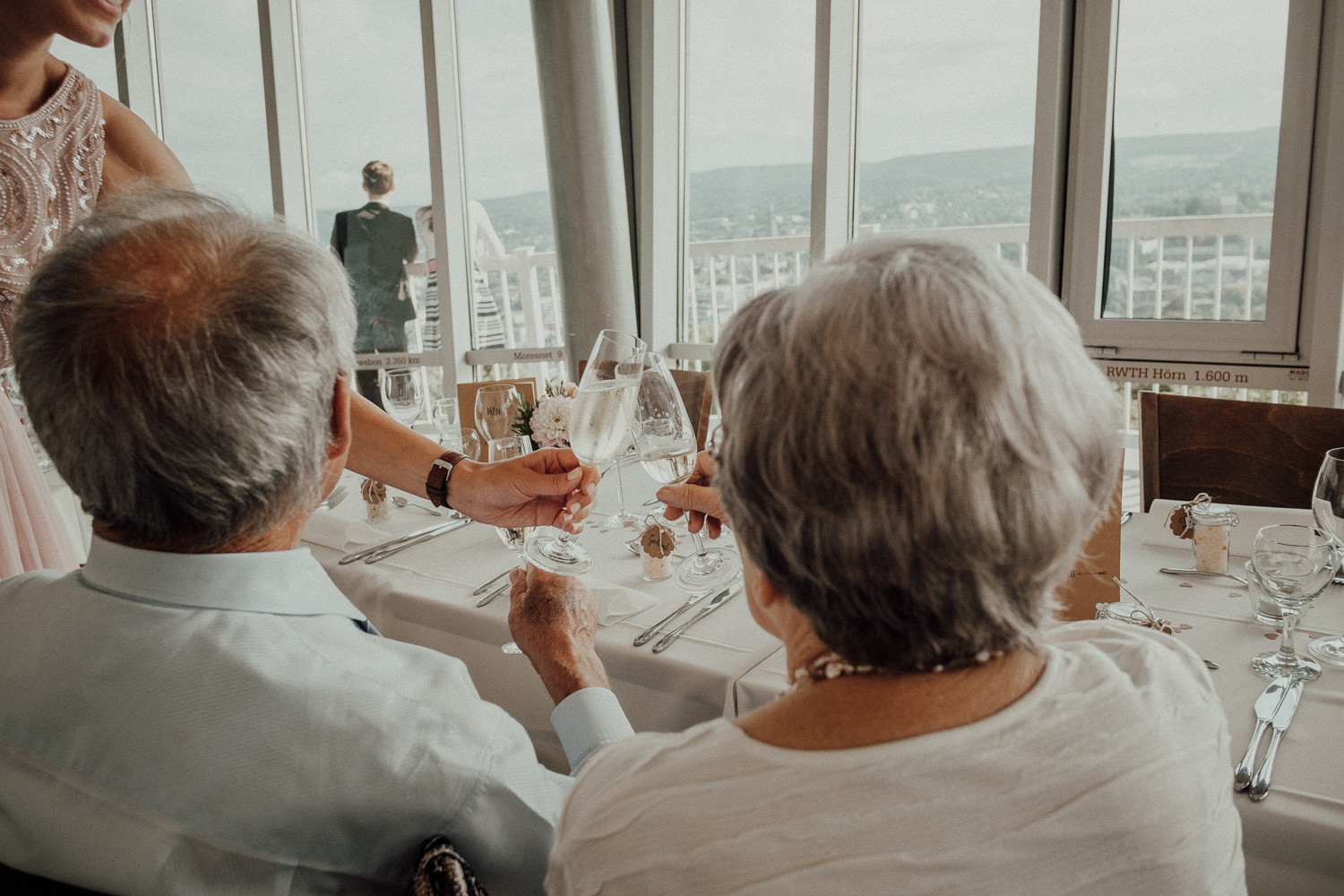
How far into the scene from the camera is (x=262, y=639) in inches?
33.1

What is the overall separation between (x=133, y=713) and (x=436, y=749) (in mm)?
261

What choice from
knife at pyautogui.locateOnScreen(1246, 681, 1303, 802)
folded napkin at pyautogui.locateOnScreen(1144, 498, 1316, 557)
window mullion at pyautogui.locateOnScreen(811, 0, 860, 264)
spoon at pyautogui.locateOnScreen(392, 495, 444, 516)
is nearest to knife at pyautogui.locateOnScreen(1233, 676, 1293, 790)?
knife at pyautogui.locateOnScreen(1246, 681, 1303, 802)

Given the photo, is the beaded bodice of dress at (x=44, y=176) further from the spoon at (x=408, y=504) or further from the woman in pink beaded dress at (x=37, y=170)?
the spoon at (x=408, y=504)

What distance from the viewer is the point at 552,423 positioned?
1937 millimetres

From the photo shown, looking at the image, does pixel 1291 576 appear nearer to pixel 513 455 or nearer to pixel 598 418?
pixel 598 418

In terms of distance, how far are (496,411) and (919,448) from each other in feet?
4.83

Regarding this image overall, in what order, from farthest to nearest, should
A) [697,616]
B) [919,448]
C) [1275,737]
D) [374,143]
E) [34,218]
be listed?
[374,143] → [34,218] → [697,616] → [1275,737] → [919,448]

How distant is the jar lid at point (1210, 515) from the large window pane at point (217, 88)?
5268 millimetres

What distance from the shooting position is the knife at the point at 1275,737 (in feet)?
3.27

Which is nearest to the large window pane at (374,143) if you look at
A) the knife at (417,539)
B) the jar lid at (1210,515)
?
the knife at (417,539)

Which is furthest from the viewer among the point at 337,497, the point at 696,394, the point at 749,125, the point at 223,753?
the point at 749,125

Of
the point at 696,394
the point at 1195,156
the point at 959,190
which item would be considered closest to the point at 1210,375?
the point at 1195,156

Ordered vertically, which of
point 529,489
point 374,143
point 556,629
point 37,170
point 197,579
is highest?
point 374,143

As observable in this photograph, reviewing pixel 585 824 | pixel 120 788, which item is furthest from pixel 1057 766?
pixel 120 788
